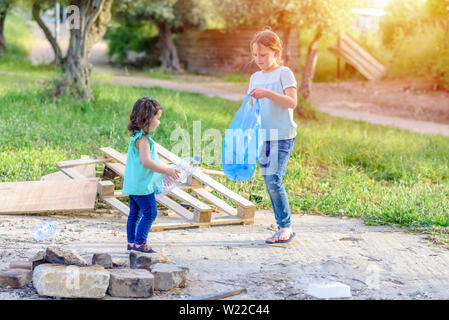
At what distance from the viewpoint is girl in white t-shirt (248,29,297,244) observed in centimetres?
406

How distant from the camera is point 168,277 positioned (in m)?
3.33

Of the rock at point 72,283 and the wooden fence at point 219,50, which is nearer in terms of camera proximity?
the rock at point 72,283

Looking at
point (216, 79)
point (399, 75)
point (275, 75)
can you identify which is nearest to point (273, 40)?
point (275, 75)

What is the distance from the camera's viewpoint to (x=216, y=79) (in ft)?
67.7

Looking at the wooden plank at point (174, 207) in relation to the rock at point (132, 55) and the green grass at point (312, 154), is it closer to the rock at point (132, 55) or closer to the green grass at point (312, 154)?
the green grass at point (312, 154)

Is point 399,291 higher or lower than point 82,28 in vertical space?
lower

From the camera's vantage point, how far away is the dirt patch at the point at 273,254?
3.49 m

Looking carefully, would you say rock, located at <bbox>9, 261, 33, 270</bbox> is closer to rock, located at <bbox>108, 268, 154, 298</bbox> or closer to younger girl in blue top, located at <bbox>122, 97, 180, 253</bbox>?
rock, located at <bbox>108, 268, 154, 298</bbox>

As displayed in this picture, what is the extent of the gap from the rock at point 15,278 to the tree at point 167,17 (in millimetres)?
14504

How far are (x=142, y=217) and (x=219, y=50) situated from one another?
1986 centimetres

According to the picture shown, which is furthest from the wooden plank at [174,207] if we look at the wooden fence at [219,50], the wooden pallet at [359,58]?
the wooden fence at [219,50]

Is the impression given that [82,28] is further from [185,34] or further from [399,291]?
[185,34]

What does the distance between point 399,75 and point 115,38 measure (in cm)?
1296

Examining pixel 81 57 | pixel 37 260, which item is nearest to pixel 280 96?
pixel 37 260
